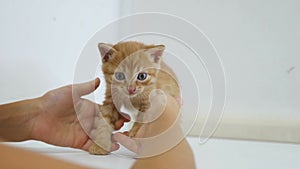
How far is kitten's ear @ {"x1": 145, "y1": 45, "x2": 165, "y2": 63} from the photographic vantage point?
58 centimetres

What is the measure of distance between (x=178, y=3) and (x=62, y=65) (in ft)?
1.31

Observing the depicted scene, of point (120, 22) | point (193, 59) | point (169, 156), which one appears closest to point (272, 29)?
point (193, 59)

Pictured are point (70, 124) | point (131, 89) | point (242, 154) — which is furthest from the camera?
point (242, 154)

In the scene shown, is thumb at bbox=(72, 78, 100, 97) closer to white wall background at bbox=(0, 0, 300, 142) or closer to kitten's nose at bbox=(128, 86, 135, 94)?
kitten's nose at bbox=(128, 86, 135, 94)

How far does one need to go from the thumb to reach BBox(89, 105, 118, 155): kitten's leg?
2.1 inches

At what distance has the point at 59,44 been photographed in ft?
3.23

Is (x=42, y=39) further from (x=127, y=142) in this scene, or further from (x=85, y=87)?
(x=127, y=142)

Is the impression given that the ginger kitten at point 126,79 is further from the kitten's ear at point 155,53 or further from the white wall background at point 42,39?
the white wall background at point 42,39

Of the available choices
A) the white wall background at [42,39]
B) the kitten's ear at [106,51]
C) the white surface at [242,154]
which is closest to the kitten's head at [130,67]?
the kitten's ear at [106,51]

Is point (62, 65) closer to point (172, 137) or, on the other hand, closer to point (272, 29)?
point (172, 137)

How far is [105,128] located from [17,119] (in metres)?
0.19

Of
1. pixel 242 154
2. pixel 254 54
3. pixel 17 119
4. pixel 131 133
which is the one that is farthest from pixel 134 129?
pixel 254 54

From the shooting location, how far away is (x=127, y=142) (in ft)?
2.05

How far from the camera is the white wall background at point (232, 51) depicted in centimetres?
91
